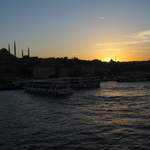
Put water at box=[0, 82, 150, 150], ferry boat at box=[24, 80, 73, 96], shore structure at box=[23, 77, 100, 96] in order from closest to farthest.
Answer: water at box=[0, 82, 150, 150] < ferry boat at box=[24, 80, 73, 96] < shore structure at box=[23, 77, 100, 96]

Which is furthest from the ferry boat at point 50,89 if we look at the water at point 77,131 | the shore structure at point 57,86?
the water at point 77,131

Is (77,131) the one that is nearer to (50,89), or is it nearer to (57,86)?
(50,89)

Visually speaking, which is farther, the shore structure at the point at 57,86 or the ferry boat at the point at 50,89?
the shore structure at the point at 57,86

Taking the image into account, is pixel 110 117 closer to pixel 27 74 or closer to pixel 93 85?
pixel 93 85

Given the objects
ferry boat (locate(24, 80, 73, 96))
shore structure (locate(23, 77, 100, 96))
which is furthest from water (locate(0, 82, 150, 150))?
shore structure (locate(23, 77, 100, 96))

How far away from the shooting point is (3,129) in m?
21.6

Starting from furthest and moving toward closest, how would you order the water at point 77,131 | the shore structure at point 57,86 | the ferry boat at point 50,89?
the shore structure at point 57,86 → the ferry boat at point 50,89 → the water at point 77,131

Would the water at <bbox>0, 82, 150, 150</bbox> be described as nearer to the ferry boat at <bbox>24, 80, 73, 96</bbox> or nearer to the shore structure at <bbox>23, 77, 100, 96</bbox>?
the ferry boat at <bbox>24, 80, 73, 96</bbox>

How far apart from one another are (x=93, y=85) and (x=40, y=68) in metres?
52.6

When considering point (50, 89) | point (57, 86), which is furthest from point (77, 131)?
point (57, 86)

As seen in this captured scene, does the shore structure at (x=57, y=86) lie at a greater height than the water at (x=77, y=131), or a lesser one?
greater

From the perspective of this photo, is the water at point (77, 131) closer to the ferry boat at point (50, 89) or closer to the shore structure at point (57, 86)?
the ferry boat at point (50, 89)

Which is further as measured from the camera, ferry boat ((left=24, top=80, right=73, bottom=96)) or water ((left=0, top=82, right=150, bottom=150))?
ferry boat ((left=24, top=80, right=73, bottom=96))

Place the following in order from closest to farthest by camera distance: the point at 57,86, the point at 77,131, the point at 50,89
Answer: the point at 77,131 → the point at 50,89 → the point at 57,86
